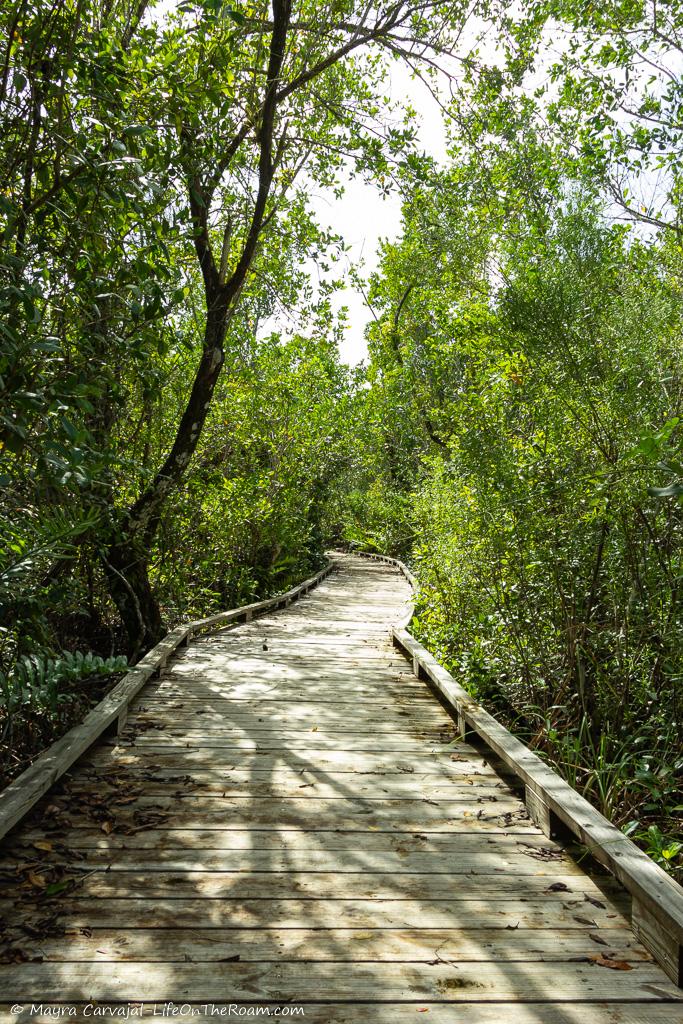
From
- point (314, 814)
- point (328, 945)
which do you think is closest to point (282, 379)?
point (314, 814)

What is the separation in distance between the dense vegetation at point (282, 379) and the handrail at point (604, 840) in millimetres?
342

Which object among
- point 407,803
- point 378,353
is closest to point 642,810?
point 407,803

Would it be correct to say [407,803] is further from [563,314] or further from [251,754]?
[563,314]

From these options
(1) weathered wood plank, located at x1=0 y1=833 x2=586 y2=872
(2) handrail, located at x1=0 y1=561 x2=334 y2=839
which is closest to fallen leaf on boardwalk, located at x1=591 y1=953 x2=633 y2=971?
Result: (1) weathered wood plank, located at x1=0 y1=833 x2=586 y2=872

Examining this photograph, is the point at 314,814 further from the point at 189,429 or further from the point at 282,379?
the point at 282,379

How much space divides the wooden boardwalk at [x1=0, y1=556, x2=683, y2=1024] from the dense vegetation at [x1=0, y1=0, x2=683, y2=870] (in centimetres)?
63

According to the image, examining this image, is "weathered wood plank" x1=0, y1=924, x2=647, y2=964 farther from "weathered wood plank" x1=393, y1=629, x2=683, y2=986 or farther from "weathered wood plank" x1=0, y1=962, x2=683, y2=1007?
"weathered wood plank" x1=393, y1=629, x2=683, y2=986

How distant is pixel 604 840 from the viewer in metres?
2.79

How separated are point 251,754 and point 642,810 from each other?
7.45 feet

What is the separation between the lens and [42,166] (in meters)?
3.95

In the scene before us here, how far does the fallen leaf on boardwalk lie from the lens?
2301 mm

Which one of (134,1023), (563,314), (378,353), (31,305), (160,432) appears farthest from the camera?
(378,353)

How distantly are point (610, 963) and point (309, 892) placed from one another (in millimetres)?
1082

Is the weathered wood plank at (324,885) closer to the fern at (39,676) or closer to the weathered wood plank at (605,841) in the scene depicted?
the weathered wood plank at (605,841)
